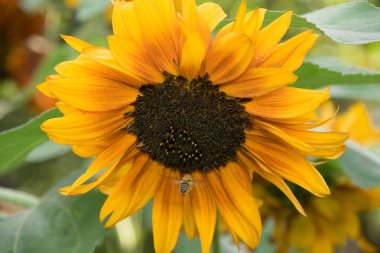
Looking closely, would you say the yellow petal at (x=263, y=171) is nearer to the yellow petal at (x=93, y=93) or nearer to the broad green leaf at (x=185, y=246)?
the yellow petal at (x=93, y=93)

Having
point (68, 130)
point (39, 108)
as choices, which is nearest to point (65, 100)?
point (68, 130)

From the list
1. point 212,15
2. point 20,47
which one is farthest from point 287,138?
point 20,47

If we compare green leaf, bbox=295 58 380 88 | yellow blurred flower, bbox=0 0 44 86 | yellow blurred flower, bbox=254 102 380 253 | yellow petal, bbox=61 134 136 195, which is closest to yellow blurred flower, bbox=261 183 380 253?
yellow blurred flower, bbox=254 102 380 253

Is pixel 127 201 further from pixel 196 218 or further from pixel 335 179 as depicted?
pixel 335 179

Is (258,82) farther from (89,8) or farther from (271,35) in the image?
(89,8)

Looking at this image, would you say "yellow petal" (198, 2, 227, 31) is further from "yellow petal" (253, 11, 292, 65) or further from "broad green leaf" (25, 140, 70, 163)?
"broad green leaf" (25, 140, 70, 163)

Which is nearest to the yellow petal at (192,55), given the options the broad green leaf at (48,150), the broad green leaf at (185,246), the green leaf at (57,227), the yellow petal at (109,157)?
the yellow petal at (109,157)
